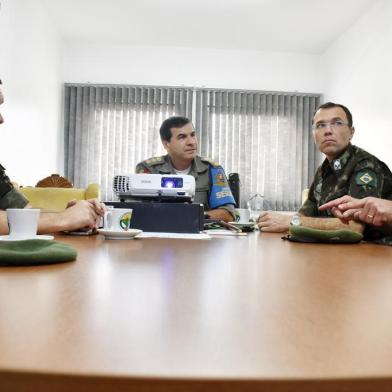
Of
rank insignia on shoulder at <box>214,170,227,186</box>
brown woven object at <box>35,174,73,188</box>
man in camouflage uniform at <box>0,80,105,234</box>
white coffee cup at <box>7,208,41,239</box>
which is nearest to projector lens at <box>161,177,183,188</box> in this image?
man in camouflage uniform at <box>0,80,105,234</box>

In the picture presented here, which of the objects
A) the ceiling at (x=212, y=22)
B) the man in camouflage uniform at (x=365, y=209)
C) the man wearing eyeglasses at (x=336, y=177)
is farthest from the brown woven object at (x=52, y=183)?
the man in camouflage uniform at (x=365, y=209)

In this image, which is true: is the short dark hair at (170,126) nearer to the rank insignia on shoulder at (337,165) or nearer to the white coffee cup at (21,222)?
the rank insignia on shoulder at (337,165)

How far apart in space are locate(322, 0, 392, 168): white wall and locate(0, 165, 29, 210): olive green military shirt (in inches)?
135

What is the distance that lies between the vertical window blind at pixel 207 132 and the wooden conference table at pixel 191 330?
5.39m

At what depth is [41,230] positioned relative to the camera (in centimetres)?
150

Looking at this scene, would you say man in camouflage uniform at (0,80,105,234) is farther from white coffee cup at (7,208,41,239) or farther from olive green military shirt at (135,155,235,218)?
olive green military shirt at (135,155,235,218)

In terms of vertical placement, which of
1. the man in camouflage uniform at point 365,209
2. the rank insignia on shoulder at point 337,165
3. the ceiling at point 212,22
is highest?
the ceiling at point 212,22

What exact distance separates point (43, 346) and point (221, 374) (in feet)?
0.40

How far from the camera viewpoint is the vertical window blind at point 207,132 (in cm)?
600

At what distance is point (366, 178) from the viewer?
215 centimetres

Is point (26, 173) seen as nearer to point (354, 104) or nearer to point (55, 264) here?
point (354, 104)

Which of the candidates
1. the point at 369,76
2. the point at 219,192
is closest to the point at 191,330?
the point at 219,192

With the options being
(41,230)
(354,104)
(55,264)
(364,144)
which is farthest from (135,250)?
(354,104)

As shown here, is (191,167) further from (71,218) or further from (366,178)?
(71,218)
